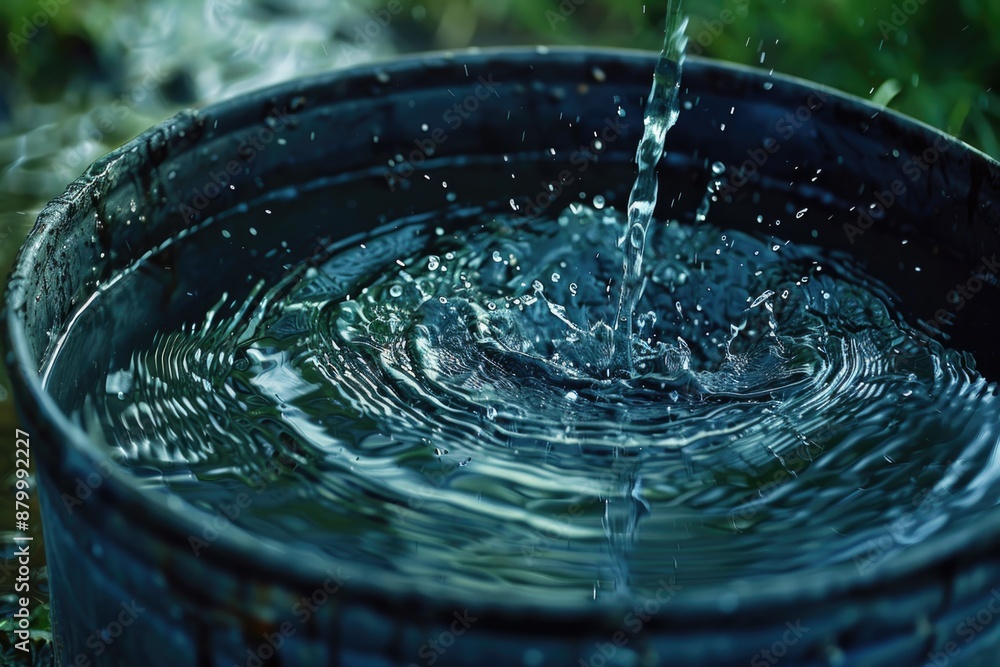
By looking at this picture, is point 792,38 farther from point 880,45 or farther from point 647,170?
point 647,170

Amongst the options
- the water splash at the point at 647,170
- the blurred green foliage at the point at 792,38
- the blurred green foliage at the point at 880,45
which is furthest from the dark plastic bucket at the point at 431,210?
the blurred green foliage at the point at 880,45

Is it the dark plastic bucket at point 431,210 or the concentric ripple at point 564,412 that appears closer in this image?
the dark plastic bucket at point 431,210

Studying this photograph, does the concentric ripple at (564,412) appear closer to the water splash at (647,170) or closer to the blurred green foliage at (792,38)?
the water splash at (647,170)

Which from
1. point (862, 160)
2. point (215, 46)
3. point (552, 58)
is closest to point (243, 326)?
point (552, 58)

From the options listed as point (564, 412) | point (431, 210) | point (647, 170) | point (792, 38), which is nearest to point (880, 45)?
point (792, 38)

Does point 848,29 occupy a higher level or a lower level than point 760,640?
higher

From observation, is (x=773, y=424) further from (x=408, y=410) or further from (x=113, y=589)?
(x=113, y=589)
